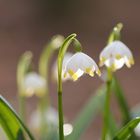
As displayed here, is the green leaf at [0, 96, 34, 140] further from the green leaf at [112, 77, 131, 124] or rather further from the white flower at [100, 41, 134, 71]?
the green leaf at [112, 77, 131, 124]

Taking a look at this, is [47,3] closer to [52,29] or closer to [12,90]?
[52,29]

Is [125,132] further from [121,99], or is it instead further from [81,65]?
[121,99]

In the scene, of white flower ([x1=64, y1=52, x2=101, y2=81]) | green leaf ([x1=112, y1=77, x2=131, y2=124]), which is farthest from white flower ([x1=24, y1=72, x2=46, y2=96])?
white flower ([x1=64, y1=52, x2=101, y2=81])

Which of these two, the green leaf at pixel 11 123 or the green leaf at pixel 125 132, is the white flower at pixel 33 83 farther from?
the green leaf at pixel 125 132

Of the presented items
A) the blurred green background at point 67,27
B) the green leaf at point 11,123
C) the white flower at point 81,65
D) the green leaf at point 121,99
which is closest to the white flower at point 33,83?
the green leaf at point 121,99

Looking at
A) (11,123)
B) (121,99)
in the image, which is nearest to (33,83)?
(121,99)
